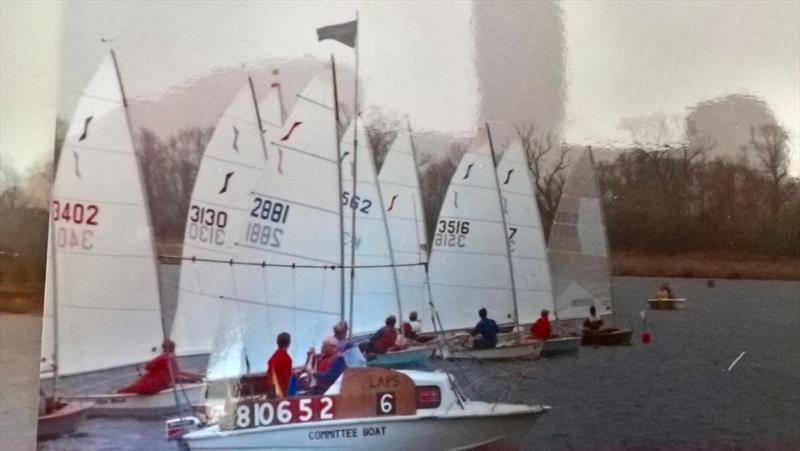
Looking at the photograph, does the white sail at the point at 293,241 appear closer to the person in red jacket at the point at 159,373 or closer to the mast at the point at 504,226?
the person in red jacket at the point at 159,373

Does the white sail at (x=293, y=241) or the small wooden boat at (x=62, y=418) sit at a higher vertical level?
the white sail at (x=293, y=241)

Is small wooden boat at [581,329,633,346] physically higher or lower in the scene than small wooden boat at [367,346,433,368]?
higher

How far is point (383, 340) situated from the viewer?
5.67ft

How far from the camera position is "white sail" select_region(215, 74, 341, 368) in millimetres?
1730

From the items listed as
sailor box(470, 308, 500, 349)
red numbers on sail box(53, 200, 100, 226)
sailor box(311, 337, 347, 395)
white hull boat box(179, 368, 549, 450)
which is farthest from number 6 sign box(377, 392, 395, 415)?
red numbers on sail box(53, 200, 100, 226)

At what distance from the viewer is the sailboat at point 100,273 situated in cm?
173

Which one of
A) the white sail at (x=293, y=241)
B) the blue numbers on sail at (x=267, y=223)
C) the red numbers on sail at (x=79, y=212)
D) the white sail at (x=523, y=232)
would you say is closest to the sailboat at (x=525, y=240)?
the white sail at (x=523, y=232)

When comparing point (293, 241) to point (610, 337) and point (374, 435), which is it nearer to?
point (374, 435)

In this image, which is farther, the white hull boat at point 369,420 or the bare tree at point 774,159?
the bare tree at point 774,159

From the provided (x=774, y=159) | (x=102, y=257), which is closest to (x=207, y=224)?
(x=102, y=257)

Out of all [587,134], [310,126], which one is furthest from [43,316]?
[587,134]

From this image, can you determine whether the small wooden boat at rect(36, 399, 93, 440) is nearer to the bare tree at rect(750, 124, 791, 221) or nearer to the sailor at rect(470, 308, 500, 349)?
the sailor at rect(470, 308, 500, 349)

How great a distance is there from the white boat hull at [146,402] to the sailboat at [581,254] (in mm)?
809

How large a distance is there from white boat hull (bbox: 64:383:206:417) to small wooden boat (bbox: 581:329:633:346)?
2.73ft
